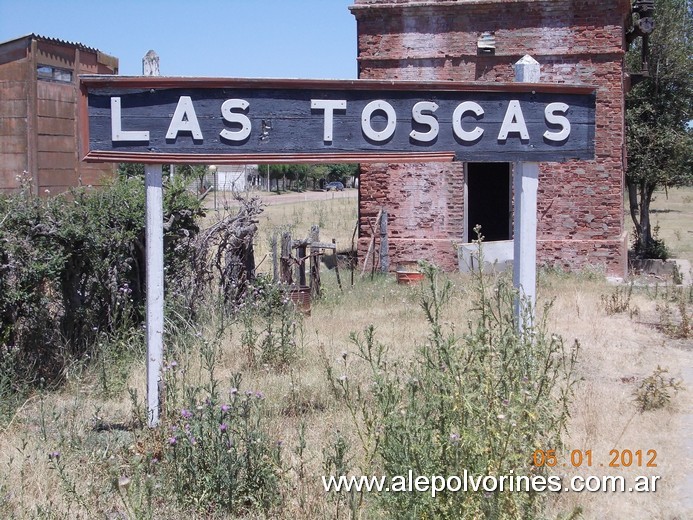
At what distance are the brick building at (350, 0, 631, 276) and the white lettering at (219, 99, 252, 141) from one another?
10469 mm

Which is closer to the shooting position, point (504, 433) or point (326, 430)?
point (504, 433)

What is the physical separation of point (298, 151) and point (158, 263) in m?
1.22

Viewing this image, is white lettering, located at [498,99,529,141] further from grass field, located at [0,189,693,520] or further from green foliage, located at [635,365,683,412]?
green foliage, located at [635,365,683,412]

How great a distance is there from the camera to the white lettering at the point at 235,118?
211 inches

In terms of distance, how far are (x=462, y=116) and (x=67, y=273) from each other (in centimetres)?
389

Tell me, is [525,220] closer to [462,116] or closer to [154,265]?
[462,116]

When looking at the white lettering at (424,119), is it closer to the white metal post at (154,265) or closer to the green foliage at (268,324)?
the white metal post at (154,265)

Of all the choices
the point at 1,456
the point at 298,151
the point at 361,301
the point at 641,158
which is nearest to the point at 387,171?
the point at 361,301

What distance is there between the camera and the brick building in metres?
15.3

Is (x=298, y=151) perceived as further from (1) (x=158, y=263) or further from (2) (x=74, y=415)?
(2) (x=74, y=415)

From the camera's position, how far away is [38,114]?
14297 mm

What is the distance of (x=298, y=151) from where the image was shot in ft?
18.0

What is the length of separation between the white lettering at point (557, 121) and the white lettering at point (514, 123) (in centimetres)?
19
